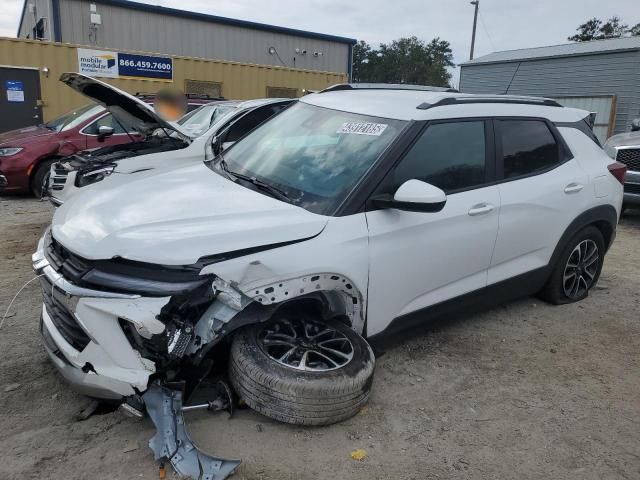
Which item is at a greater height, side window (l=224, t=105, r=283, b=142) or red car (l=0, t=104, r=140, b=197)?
side window (l=224, t=105, r=283, b=142)

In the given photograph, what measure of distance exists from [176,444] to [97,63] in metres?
14.3

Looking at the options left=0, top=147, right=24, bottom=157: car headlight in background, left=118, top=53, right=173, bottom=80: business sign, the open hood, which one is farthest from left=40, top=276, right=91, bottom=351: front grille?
left=118, top=53, right=173, bottom=80: business sign

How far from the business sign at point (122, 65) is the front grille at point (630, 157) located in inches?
485

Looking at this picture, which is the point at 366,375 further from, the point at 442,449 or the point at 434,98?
the point at 434,98

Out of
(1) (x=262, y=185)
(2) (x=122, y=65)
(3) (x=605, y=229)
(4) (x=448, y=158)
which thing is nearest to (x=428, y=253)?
(4) (x=448, y=158)

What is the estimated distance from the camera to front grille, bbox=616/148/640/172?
8070mm

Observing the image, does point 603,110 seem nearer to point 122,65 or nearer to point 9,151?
point 122,65

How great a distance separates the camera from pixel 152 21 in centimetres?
1889

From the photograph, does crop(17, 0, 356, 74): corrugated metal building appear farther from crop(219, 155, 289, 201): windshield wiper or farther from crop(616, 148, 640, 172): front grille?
crop(219, 155, 289, 201): windshield wiper

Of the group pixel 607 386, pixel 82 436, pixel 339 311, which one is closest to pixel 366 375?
pixel 339 311

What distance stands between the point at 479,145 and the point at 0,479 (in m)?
3.30

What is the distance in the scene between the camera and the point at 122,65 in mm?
15000

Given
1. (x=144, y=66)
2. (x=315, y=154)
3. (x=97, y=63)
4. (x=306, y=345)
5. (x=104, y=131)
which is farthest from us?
(x=144, y=66)

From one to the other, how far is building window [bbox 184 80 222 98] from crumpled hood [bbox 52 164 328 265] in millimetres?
13846
